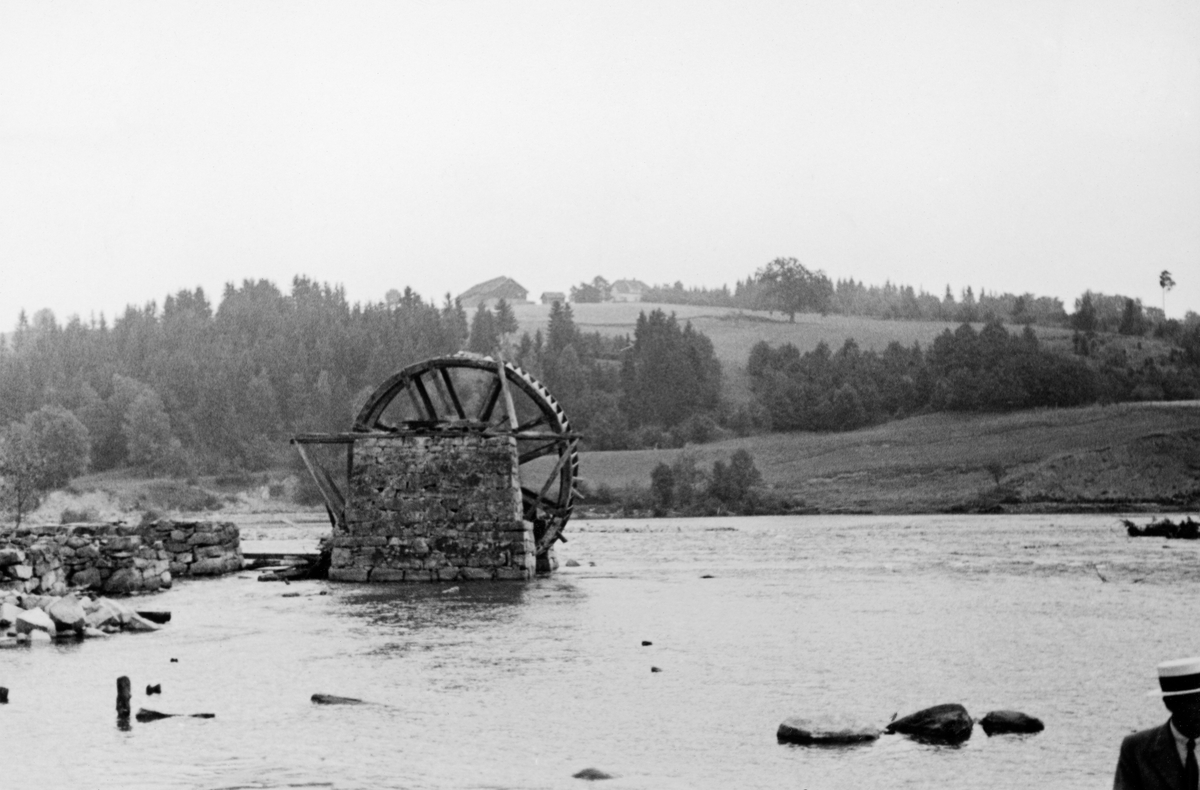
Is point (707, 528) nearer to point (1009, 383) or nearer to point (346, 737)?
point (1009, 383)

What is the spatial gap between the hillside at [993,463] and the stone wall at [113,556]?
2438 inches

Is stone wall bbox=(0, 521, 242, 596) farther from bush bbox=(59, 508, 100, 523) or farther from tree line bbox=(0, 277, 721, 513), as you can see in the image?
tree line bbox=(0, 277, 721, 513)

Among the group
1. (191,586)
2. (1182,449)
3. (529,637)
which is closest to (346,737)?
(529,637)

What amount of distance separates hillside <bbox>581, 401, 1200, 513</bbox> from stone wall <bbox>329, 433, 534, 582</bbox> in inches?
2566

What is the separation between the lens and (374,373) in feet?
530

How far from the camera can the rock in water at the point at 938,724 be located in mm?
15008

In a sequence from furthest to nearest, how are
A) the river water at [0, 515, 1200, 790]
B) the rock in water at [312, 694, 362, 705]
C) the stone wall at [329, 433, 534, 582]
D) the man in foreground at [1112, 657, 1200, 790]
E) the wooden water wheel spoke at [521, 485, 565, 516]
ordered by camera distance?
1. the wooden water wheel spoke at [521, 485, 565, 516]
2. the stone wall at [329, 433, 534, 582]
3. the rock in water at [312, 694, 362, 705]
4. the river water at [0, 515, 1200, 790]
5. the man in foreground at [1112, 657, 1200, 790]

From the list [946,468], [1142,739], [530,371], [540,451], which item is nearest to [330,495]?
[540,451]

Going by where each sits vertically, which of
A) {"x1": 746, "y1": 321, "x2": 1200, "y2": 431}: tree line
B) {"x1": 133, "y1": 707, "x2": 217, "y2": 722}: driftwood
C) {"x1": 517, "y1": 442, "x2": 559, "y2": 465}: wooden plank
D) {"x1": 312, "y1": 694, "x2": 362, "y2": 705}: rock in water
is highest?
{"x1": 746, "y1": 321, "x2": 1200, "y2": 431}: tree line

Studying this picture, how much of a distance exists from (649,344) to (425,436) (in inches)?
4489

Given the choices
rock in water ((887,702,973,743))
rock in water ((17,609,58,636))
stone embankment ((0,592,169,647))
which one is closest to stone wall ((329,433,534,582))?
stone embankment ((0,592,169,647))

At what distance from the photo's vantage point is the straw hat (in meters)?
5.68

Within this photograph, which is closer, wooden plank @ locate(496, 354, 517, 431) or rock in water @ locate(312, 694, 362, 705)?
rock in water @ locate(312, 694, 362, 705)

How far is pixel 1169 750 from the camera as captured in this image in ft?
19.9
